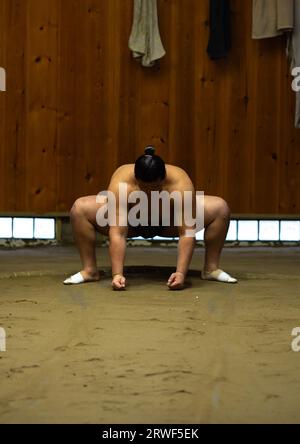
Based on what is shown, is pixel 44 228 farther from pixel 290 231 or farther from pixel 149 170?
pixel 149 170

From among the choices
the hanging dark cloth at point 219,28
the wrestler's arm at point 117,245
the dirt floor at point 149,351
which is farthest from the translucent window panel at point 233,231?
the wrestler's arm at point 117,245

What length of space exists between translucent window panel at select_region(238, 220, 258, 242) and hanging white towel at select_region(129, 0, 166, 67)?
1.32 metres

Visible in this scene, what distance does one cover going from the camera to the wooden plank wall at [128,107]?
558 cm

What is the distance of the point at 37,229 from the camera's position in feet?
18.9

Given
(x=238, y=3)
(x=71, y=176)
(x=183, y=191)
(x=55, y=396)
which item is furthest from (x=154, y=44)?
(x=55, y=396)

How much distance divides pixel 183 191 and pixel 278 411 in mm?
1845

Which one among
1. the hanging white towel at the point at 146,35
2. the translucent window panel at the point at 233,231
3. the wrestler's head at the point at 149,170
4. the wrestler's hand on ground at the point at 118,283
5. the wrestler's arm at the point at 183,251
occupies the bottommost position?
the translucent window panel at the point at 233,231

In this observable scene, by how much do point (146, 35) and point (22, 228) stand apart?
1579 mm

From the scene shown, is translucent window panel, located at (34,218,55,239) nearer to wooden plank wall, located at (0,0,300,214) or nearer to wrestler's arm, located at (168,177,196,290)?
wooden plank wall, located at (0,0,300,214)

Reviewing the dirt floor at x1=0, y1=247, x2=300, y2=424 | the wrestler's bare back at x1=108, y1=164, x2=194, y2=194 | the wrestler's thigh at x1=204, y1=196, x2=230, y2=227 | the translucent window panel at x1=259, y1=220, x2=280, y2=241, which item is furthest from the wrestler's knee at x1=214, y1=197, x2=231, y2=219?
the translucent window panel at x1=259, y1=220, x2=280, y2=241

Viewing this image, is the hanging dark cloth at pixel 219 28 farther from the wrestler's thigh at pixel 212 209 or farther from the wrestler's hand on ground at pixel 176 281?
the wrestler's hand on ground at pixel 176 281

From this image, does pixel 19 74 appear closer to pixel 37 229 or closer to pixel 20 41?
pixel 20 41

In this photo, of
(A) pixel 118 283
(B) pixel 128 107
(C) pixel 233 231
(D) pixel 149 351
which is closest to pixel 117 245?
(A) pixel 118 283

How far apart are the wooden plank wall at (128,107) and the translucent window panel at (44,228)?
153 millimetres
